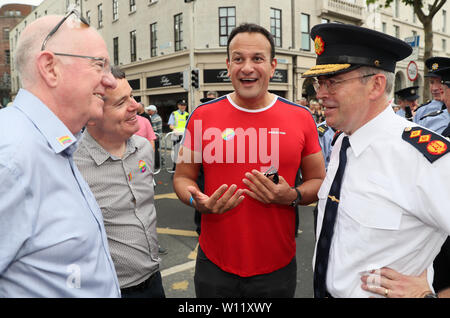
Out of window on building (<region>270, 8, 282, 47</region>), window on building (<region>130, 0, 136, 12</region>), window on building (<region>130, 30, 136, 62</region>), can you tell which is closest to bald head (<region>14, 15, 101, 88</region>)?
window on building (<region>270, 8, 282, 47</region>)

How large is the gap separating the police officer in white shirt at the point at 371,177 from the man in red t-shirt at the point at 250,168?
420 millimetres

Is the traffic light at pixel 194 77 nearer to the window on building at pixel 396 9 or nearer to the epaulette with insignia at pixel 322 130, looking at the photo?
the epaulette with insignia at pixel 322 130

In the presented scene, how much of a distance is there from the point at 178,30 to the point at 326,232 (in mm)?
22231

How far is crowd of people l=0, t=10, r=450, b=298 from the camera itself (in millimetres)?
1240

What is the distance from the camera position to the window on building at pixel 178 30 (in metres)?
21.6

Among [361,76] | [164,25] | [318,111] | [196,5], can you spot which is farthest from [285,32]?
[361,76]

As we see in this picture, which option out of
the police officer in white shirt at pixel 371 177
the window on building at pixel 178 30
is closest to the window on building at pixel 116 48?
the window on building at pixel 178 30

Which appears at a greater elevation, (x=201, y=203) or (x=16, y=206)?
(x=16, y=206)

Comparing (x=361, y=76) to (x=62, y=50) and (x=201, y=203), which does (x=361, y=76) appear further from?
(x=62, y=50)

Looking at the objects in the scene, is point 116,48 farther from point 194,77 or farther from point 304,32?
point 304,32

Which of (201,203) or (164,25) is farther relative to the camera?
(164,25)

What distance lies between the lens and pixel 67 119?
Result: 1.48m

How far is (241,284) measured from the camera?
2279 mm
